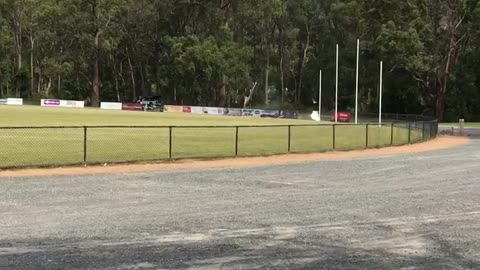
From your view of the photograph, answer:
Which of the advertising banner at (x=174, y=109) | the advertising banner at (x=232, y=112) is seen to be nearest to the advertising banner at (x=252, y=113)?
the advertising banner at (x=232, y=112)

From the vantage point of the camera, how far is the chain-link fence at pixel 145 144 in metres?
21.3

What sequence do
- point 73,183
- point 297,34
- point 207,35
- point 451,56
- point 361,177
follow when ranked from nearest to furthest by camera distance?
point 73,183
point 361,177
point 451,56
point 207,35
point 297,34

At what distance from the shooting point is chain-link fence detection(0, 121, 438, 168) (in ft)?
69.9

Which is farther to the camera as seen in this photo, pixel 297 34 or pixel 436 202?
pixel 297 34

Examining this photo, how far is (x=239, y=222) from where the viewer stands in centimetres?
989

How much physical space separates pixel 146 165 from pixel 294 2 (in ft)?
266

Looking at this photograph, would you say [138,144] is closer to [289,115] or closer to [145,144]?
[145,144]

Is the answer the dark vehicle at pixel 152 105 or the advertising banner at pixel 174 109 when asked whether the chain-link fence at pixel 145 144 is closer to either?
the advertising banner at pixel 174 109

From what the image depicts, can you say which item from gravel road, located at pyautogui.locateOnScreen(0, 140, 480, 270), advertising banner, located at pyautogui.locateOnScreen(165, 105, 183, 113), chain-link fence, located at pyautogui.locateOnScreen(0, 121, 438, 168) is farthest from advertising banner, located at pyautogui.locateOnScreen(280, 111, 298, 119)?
gravel road, located at pyautogui.locateOnScreen(0, 140, 480, 270)

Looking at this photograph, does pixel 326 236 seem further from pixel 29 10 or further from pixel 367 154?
pixel 29 10

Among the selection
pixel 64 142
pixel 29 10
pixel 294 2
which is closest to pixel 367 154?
pixel 64 142

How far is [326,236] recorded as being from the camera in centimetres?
889

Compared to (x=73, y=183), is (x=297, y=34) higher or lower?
higher

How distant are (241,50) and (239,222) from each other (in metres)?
79.5
